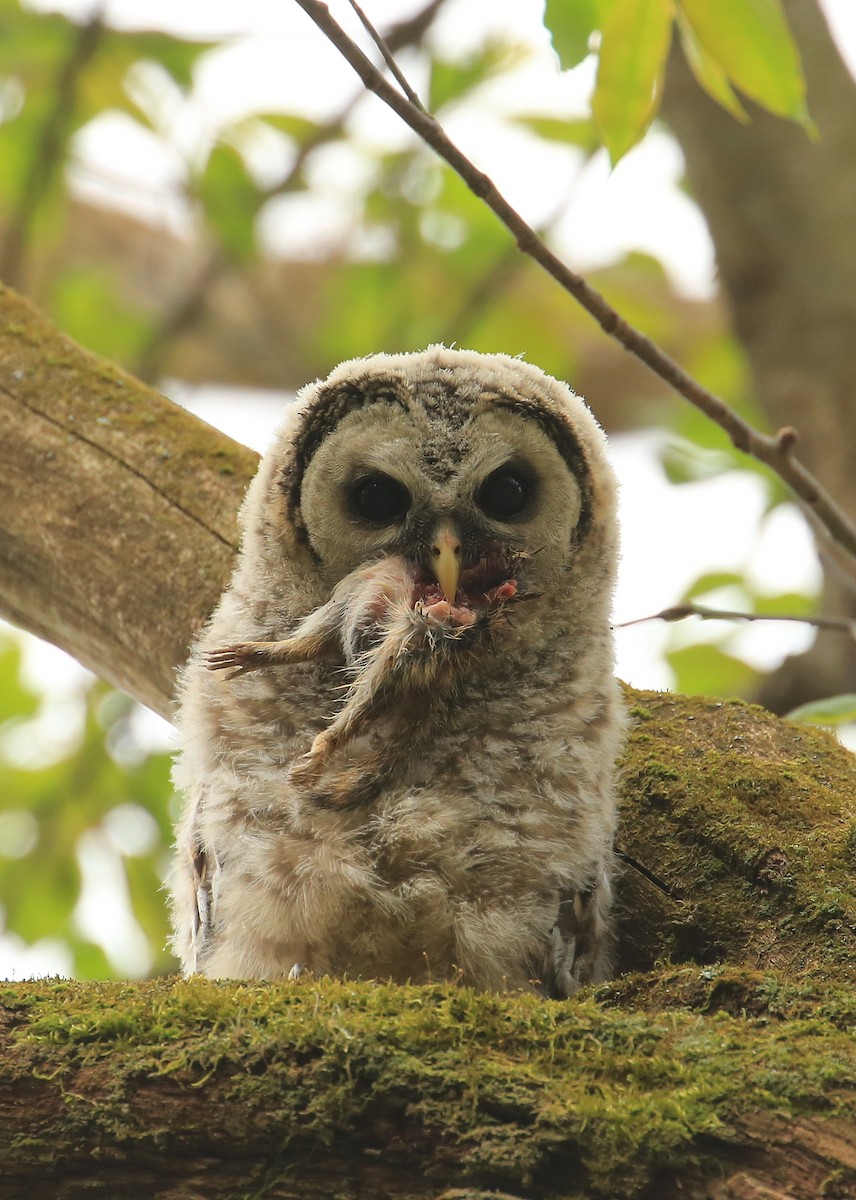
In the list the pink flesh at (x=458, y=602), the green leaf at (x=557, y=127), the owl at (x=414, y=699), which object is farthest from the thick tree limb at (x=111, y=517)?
the green leaf at (x=557, y=127)

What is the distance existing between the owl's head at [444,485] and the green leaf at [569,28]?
0.49 metres

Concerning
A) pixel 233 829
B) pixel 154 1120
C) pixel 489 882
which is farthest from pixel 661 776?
pixel 154 1120

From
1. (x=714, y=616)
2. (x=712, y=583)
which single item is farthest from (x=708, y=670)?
(x=714, y=616)

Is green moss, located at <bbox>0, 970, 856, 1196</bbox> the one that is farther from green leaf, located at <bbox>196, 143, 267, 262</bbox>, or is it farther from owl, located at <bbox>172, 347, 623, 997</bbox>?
green leaf, located at <bbox>196, 143, 267, 262</bbox>

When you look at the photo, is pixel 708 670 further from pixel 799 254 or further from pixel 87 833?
pixel 87 833

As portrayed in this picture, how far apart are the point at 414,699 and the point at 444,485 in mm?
344

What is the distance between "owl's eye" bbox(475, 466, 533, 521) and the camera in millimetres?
2184

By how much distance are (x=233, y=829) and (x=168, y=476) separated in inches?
37.8

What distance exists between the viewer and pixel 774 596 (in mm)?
4191

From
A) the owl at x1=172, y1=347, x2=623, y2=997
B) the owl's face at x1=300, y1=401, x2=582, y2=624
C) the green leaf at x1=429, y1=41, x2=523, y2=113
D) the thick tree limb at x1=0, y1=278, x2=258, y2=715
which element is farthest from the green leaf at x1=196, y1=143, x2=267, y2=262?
the owl's face at x1=300, y1=401, x2=582, y2=624

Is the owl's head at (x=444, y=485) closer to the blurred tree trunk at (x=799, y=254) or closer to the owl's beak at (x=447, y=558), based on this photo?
the owl's beak at (x=447, y=558)

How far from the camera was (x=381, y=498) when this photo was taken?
2.19 meters

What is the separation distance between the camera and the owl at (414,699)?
194 cm

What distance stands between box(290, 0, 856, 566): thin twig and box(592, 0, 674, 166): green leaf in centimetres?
22
